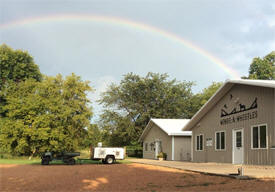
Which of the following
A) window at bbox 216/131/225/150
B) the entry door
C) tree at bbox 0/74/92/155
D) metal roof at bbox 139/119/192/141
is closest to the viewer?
the entry door

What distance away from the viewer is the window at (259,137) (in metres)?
15.7

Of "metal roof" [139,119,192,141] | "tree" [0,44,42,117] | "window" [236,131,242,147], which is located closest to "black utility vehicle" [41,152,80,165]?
"metal roof" [139,119,192,141]

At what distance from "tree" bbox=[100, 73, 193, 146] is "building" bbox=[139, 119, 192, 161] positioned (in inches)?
358

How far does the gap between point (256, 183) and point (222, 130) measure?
11095 mm

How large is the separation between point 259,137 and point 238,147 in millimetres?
2217

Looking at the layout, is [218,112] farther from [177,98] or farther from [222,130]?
[177,98]

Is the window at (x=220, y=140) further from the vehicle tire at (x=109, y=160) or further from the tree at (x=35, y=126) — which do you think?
the tree at (x=35, y=126)

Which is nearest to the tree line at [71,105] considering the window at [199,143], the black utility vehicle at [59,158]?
the black utility vehicle at [59,158]

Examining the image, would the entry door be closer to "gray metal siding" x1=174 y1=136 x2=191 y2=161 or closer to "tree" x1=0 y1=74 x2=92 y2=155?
"gray metal siding" x1=174 y1=136 x2=191 y2=161

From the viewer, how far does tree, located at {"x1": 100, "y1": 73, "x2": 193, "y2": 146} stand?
144 feet

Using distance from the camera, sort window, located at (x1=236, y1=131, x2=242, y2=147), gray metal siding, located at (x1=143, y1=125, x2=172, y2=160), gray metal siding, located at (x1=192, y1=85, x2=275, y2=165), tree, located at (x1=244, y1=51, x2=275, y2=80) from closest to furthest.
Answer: gray metal siding, located at (x1=192, y1=85, x2=275, y2=165) → window, located at (x1=236, y1=131, x2=242, y2=147) → gray metal siding, located at (x1=143, y1=125, x2=172, y2=160) → tree, located at (x1=244, y1=51, x2=275, y2=80)

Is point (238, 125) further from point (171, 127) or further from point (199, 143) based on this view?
point (171, 127)

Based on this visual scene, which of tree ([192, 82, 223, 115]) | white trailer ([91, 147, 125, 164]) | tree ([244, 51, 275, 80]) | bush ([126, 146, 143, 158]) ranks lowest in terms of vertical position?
bush ([126, 146, 143, 158])

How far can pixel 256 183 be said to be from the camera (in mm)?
9320
